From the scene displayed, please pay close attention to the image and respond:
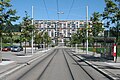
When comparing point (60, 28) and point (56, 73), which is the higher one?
point (60, 28)

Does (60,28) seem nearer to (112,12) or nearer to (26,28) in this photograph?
(26,28)

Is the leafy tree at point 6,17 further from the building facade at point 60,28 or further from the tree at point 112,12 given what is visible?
the building facade at point 60,28

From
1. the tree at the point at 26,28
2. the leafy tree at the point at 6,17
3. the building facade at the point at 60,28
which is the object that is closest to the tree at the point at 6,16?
the leafy tree at the point at 6,17

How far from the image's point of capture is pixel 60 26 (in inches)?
7288

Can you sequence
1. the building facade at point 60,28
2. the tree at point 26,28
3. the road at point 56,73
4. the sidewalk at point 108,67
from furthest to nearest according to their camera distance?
the building facade at point 60,28, the tree at point 26,28, the sidewalk at point 108,67, the road at point 56,73

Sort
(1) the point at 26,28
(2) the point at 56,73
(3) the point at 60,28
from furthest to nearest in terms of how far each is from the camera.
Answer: (3) the point at 60,28
(1) the point at 26,28
(2) the point at 56,73

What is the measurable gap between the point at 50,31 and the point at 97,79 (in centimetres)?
16251

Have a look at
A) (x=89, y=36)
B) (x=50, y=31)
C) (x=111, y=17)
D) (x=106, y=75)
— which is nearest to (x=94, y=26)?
(x=89, y=36)

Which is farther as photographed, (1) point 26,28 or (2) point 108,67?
(1) point 26,28

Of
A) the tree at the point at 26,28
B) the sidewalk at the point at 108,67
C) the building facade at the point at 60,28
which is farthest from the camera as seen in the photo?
the building facade at the point at 60,28

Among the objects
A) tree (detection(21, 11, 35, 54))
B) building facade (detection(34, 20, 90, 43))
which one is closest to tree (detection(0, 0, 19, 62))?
tree (detection(21, 11, 35, 54))

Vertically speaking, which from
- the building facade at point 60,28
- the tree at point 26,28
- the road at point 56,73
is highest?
the building facade at point 60,28

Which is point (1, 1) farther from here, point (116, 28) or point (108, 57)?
point (108, 57)

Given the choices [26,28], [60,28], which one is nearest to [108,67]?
[26,28]
